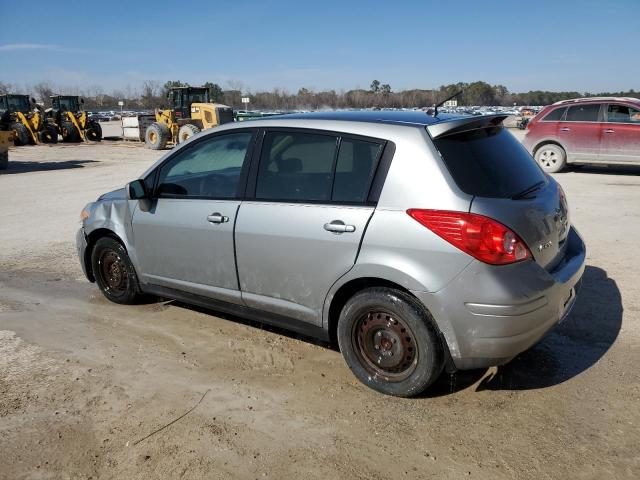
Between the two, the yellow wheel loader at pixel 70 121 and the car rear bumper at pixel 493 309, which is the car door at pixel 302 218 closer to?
the car rear bumper at pixel 493 309

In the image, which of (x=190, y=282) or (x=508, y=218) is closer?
(x=508, y=218)

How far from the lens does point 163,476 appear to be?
259 cm

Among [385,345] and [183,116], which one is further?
[183,116]

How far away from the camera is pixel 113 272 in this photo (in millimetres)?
4887

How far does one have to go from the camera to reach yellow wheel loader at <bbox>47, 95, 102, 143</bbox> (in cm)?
2983

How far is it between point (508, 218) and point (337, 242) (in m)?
0.98

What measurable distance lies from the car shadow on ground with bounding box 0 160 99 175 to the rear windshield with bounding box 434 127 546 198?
1785 cm


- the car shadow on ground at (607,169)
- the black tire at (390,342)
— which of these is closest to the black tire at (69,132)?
the car shadow on ground at (607,169)

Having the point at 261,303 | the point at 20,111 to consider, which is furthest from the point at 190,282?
the point at 20,111

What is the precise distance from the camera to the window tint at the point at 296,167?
342 centimetres

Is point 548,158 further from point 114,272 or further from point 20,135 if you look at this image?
point 20,135

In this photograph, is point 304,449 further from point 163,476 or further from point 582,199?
point 582,199

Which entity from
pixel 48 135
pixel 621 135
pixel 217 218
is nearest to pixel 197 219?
pixel 217 218

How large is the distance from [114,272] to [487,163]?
11.2 feet
